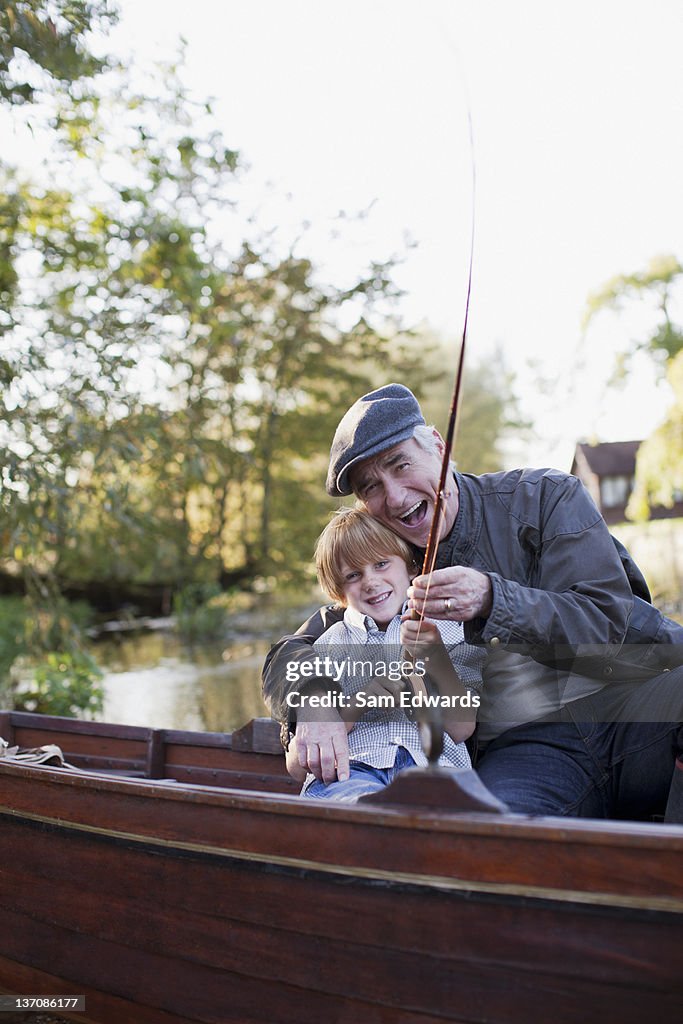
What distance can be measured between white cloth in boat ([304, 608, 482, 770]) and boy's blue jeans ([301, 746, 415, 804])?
0.02 metres

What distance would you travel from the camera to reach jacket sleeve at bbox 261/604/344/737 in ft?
8.92

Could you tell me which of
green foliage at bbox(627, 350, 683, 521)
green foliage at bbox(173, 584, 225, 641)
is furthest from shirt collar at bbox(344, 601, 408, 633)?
green foliage at bbox(173, 584, 225, 641)

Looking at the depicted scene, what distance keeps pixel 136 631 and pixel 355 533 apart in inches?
487

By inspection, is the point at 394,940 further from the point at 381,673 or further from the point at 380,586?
the point at 380,586

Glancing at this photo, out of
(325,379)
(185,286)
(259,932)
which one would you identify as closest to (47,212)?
(185,286)

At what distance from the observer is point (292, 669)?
2.80 m

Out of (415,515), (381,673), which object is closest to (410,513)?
(415,515)

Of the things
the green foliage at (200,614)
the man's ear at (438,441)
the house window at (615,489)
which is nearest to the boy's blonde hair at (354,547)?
the man's ear at (438,441)

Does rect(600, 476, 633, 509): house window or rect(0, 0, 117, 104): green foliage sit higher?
rect(0, 0, 117, 104): green foliage

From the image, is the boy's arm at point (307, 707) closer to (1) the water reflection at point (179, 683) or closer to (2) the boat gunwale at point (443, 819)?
(2) the boat gunwale at point (443, 819)

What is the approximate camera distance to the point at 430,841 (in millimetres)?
2111

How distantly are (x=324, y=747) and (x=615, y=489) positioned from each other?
48.0 ft

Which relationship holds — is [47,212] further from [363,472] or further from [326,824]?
[326,824]

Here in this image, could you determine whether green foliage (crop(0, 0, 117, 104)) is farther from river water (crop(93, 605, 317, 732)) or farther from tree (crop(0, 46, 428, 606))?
river water (crop(93, 605, 317, 732))
